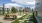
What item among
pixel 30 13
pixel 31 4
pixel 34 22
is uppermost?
pixel 31 4

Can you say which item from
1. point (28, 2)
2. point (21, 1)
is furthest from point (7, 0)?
point (28, 2)

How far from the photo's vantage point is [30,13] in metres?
1.05

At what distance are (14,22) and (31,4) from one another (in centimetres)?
37

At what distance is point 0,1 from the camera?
1049 millimetres

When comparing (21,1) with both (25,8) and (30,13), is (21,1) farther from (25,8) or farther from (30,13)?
(30,13)

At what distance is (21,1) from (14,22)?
334mm

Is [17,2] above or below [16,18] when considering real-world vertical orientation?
above

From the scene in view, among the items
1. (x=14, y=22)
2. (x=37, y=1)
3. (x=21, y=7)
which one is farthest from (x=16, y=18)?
(x=37, y=1)

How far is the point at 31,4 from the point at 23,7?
13cm

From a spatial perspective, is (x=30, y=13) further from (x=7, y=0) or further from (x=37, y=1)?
(x=7, y=0)

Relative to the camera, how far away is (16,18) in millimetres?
1036

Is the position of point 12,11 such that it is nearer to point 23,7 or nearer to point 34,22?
point 23,7

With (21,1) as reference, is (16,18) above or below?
below

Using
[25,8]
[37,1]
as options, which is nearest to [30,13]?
[25,8]
